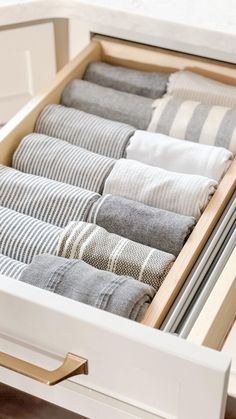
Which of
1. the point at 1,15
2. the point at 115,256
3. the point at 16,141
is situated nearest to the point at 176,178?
the point at 115,256

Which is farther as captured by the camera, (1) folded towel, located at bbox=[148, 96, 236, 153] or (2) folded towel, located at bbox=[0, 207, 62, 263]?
(1) folded towel, located at bbox=[148, 96, 236, 153]

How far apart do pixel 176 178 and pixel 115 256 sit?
0.53 ft

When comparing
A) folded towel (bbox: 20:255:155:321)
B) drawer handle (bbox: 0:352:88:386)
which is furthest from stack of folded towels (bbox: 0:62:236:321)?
drawer handle (bbox: 0:352:88:386)

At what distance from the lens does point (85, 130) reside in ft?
3.62

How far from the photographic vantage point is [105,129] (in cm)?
109

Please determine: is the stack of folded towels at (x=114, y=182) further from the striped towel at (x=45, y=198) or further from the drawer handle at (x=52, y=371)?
the drawer handle at (x=52, y=371)

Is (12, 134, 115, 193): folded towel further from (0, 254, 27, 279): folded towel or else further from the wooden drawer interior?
(0, 254, 27, 279): folded towel

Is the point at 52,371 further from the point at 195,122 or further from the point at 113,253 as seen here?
the point at 195,122

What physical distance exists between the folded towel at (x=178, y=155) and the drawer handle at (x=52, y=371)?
1.30 feet

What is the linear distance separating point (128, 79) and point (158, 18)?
5.0 inches

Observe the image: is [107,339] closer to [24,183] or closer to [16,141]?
[24,183]

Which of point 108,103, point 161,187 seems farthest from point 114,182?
point 108,103

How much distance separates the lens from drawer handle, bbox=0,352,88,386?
0.70 m

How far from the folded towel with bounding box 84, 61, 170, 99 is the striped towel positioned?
0.86 ft
